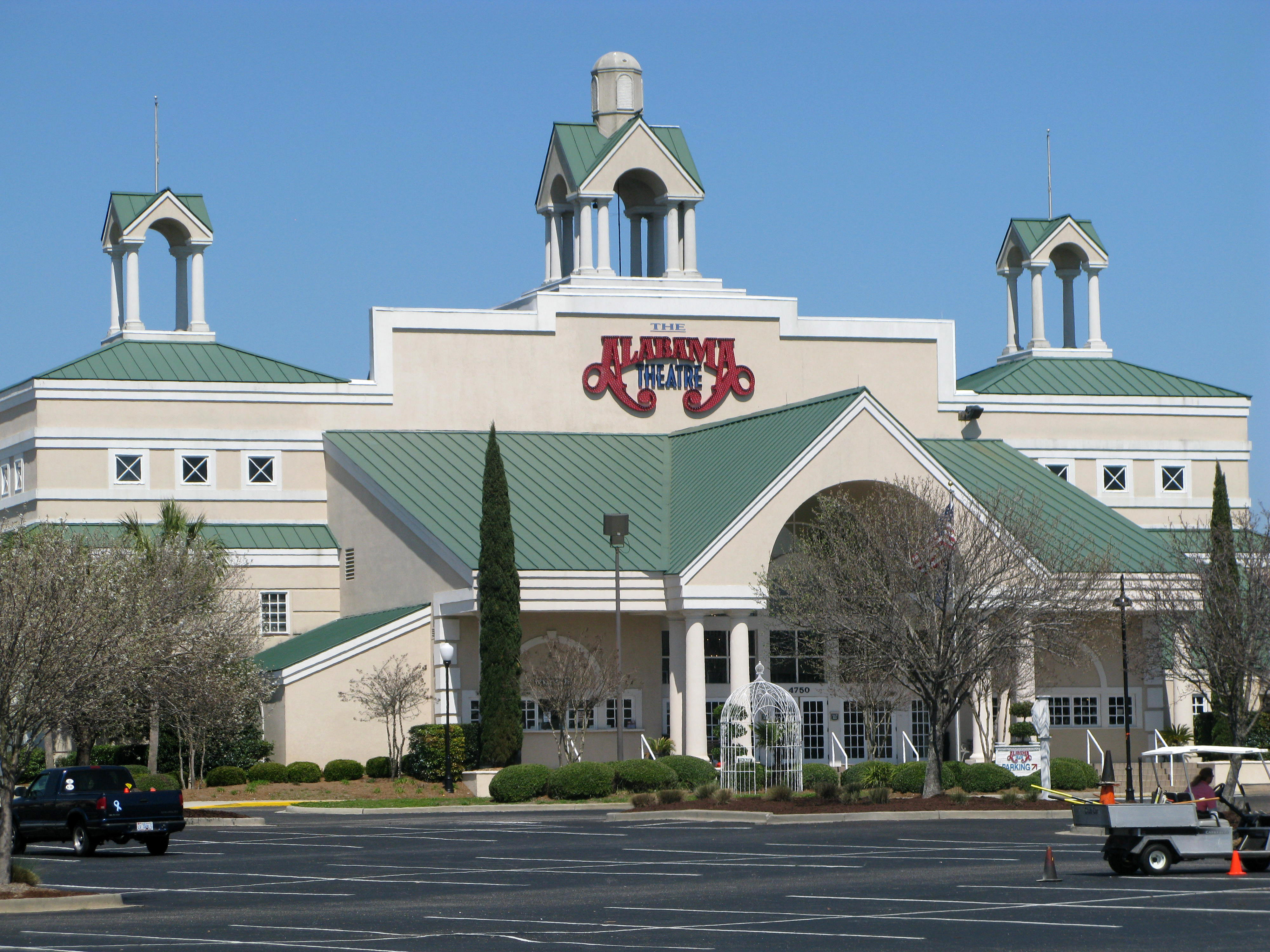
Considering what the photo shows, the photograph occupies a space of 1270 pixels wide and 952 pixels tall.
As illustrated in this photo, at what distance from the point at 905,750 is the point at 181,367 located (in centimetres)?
2458

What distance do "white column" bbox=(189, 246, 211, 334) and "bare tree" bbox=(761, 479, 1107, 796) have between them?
73.7 feet

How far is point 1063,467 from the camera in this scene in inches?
2657

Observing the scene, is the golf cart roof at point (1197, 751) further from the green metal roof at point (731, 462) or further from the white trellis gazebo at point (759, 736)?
the green metal roof at point (731, 462)

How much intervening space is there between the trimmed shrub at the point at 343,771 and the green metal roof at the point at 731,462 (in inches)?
392

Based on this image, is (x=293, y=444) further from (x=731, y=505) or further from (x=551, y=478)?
(x=731, y=505)

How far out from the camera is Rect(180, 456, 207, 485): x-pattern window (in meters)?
60.3

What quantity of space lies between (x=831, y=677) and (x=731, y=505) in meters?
5.30

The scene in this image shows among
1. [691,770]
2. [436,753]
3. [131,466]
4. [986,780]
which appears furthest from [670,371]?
[986,780]

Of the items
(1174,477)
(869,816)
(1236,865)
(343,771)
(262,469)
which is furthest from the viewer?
(1174,477)

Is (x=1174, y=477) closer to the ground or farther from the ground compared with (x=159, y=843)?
farther from the ground

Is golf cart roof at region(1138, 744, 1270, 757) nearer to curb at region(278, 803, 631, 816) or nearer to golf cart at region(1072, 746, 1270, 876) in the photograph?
golf cart at region(1072, 746, 1270, 876)

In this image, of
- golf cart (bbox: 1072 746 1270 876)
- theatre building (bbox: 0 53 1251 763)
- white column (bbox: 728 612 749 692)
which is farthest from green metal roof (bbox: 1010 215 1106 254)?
golf cart (bbox: 1072 746 1270 876)

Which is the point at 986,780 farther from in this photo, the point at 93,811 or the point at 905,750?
the point at 93,811

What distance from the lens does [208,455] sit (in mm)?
60625
